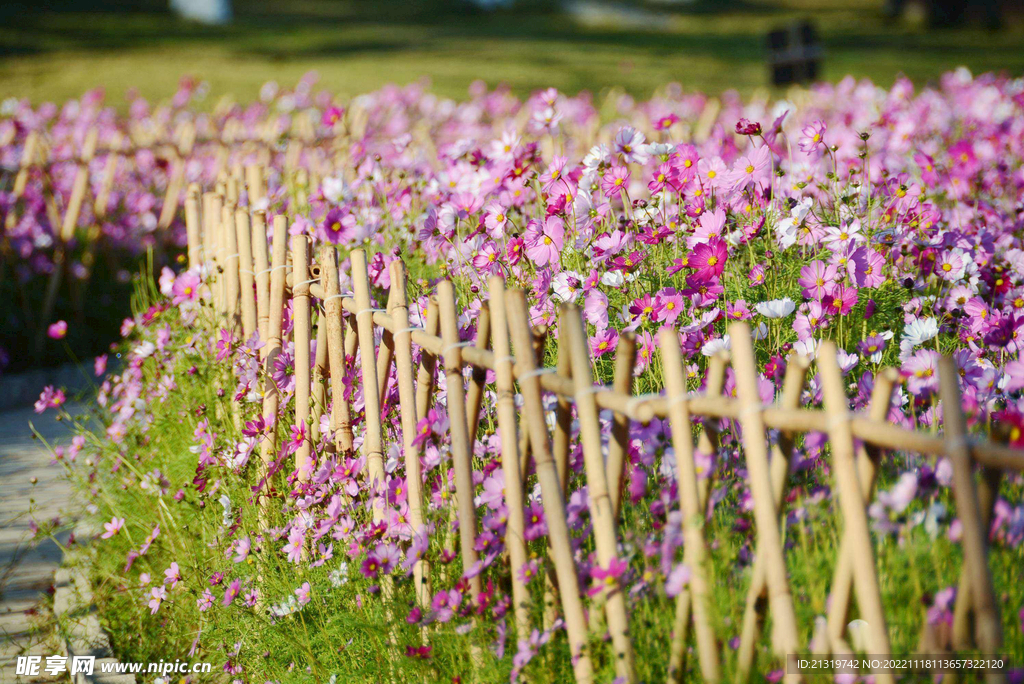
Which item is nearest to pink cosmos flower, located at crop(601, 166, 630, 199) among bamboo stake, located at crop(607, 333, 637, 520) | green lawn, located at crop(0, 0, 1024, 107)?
bamboo stake, located at crop(607, 333, 637, 520)

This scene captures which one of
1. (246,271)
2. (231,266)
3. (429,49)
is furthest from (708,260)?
(429,49)

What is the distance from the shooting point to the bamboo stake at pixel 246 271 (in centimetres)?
278

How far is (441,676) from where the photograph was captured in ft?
5.94

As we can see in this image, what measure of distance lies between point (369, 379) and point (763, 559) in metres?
1.11

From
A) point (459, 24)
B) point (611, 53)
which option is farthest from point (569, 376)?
Result: point (459, 24)

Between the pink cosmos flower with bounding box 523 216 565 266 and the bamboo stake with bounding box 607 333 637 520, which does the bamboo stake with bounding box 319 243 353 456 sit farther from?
the bamboo stake with bounding box 607 333 637 520

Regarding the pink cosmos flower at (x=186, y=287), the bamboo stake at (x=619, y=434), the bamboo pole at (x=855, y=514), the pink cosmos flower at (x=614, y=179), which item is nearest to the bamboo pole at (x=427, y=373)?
the bamboo stake at (x=619, y=434)

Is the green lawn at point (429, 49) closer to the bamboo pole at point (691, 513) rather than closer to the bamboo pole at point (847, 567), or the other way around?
the bamboo pole at point (691, 513)

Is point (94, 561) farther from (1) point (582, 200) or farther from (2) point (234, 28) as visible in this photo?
(2) point (234, 28)

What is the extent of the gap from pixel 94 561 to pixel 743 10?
33.6 m

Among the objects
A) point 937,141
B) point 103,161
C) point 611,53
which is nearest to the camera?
point 937,141

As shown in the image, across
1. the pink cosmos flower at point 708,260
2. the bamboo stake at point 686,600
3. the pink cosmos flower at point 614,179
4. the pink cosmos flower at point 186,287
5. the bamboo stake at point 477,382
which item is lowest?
the bamboo stake at point 686,600

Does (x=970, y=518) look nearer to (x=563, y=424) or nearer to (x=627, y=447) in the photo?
(x=627, y=447)

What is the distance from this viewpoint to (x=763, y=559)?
53.7 inches
